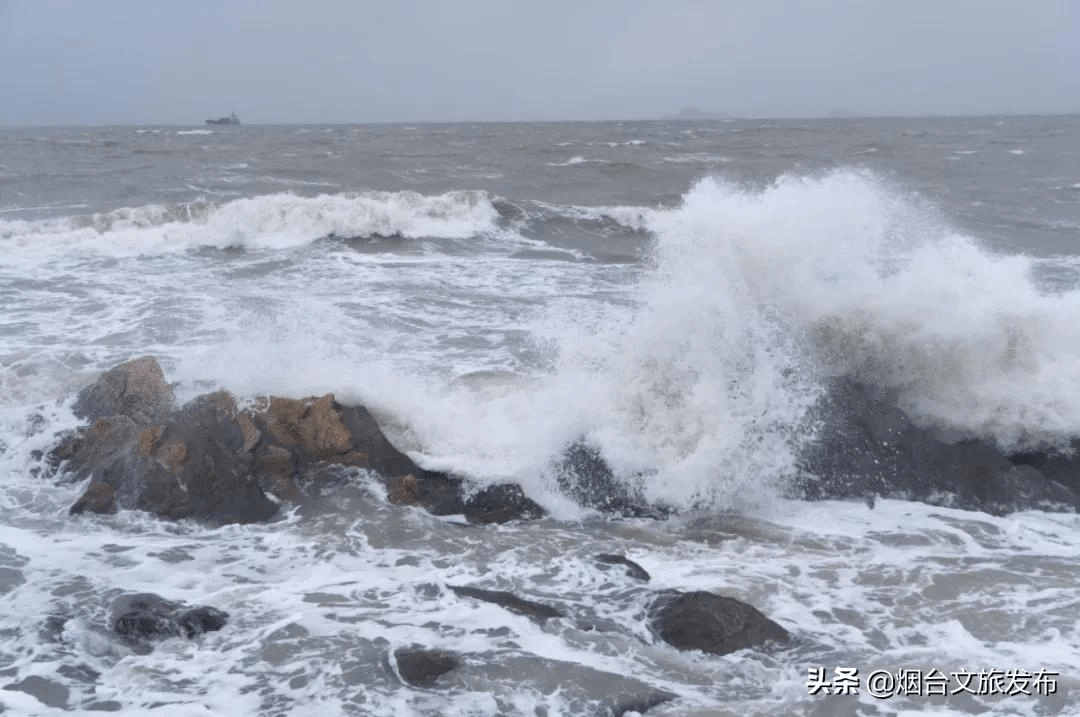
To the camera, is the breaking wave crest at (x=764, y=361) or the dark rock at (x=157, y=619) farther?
the breaking wave crest at (x=764, y=361)

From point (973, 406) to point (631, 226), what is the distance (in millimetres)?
12447

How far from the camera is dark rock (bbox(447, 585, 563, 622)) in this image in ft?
15.6

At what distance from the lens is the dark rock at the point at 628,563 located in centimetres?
512

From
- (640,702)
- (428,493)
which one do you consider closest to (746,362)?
(428,493)

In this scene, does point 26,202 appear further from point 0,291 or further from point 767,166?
point 767,166

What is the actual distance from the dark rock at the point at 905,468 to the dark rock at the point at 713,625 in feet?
5.57

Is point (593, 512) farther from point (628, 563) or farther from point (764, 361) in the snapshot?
point (764, 361)

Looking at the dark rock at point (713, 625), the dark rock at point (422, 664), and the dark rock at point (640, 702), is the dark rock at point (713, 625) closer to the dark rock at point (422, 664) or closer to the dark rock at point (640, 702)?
the dark rock at point (640, 702)

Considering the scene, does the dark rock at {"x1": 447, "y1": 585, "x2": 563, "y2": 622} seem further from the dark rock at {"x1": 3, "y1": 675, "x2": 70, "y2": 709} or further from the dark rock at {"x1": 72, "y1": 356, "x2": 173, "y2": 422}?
the dark rock at {"x1": 72, "y1": 356, "x2": 173, "y2": 422}

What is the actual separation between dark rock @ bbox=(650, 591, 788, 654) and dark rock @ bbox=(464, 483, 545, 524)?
149cm

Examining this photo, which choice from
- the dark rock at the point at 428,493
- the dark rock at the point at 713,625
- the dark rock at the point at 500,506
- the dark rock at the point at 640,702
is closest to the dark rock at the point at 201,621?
the dark rock at the point at 428,493

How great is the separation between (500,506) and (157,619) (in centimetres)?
219

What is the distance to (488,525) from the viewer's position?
5.88 metres

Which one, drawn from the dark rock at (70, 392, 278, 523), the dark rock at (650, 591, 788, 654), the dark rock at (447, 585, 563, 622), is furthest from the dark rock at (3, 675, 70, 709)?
the dark rock at (650, 591, 788, 654)
